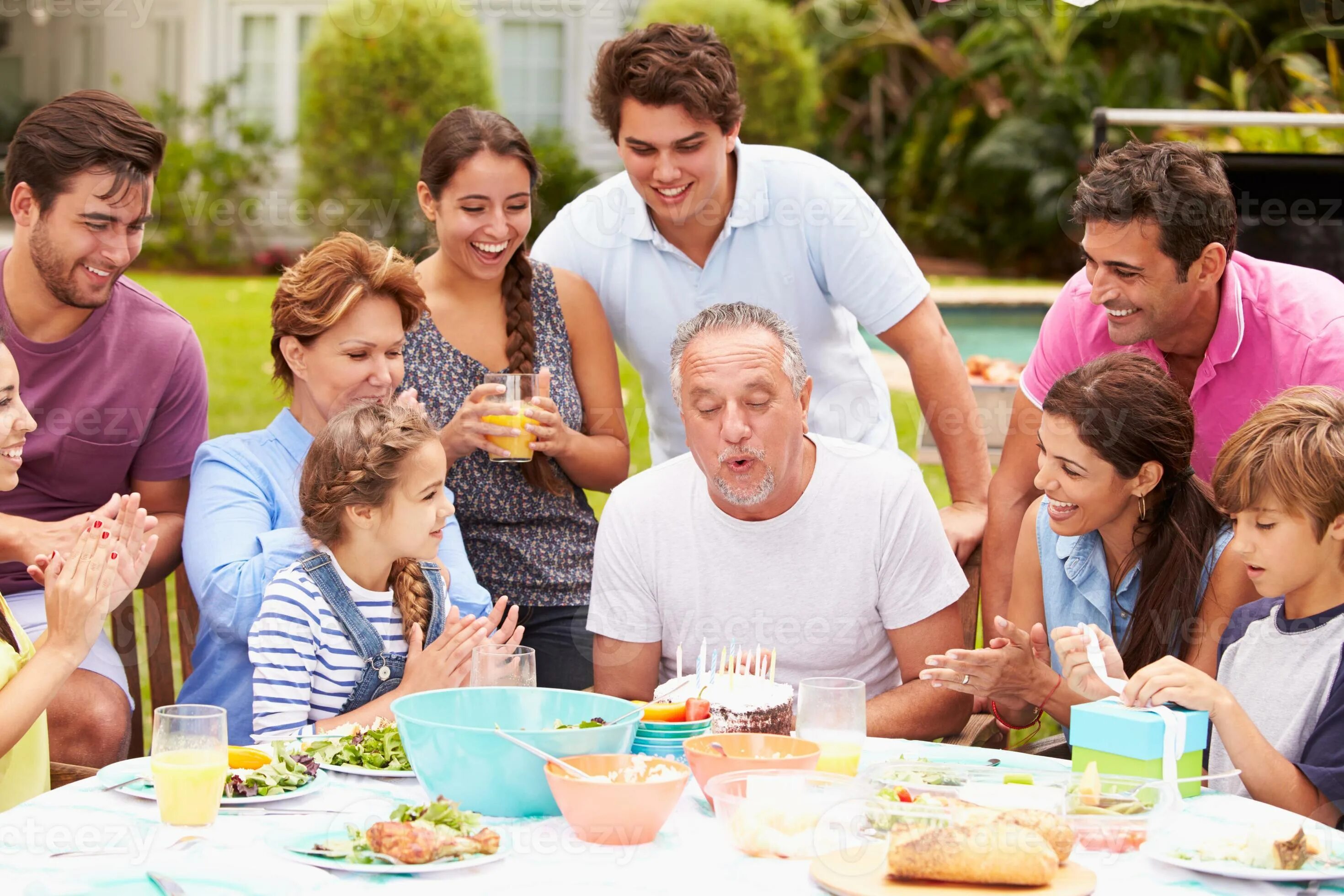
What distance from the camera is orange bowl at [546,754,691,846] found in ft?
6.84

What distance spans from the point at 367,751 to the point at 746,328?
4.43 ft

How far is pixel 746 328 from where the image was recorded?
331 centimetres

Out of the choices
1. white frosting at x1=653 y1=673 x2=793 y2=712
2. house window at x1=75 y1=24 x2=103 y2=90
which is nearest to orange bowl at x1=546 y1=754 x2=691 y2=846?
white frosting at x1=653 y1=673 x2=793 y2=712

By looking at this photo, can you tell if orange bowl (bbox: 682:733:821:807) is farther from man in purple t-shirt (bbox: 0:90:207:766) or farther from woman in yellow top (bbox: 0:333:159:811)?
man in purple t-shirt (bbox: 0:90:207:766)

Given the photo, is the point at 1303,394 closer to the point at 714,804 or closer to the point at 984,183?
the point at 714,804

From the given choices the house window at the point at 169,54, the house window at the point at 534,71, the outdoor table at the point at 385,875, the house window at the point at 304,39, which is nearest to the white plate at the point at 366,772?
the outdoor table at the point at 385,875

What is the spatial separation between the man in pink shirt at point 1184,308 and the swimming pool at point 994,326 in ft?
35.3

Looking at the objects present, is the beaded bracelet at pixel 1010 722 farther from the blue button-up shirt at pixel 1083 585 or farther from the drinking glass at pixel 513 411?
the drinking glass at pixel 513 411

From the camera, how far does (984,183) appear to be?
1844 cm

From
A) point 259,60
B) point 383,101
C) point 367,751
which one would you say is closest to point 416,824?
point 367,751

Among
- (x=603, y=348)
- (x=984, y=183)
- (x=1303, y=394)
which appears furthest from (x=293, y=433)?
(x=984, y=183)

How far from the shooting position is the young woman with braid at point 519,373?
397 cm

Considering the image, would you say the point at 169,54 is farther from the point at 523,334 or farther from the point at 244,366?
the point at 523,334

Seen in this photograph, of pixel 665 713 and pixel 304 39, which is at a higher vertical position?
pixel 304 39
